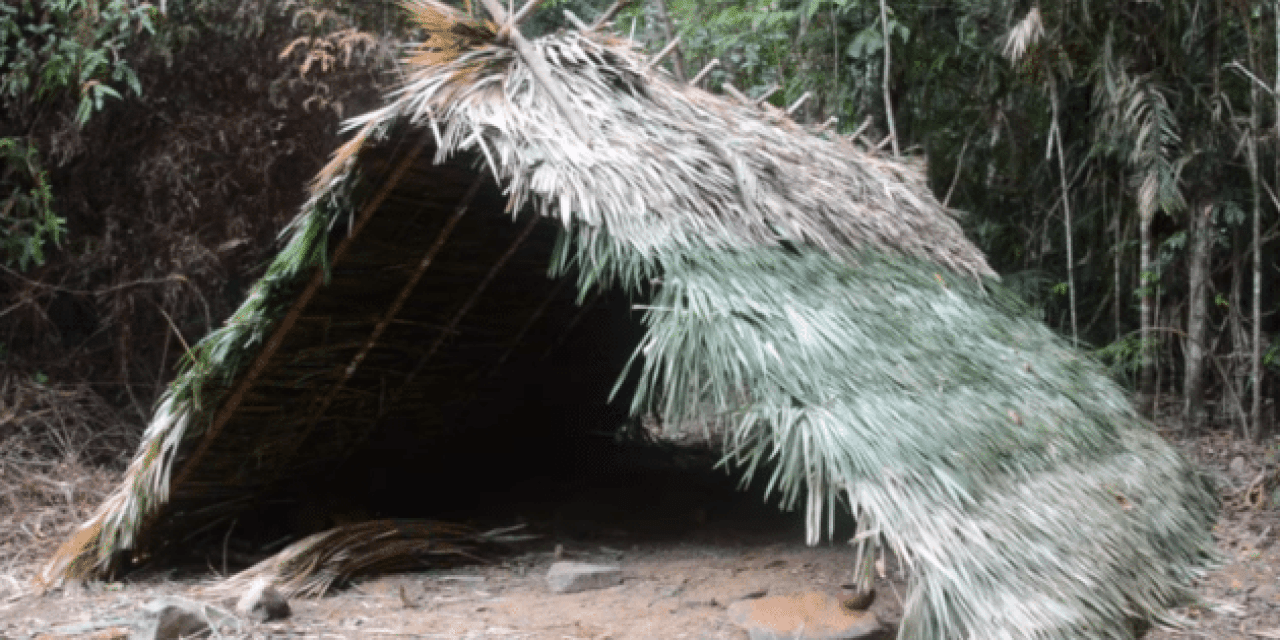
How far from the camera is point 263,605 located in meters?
3.48

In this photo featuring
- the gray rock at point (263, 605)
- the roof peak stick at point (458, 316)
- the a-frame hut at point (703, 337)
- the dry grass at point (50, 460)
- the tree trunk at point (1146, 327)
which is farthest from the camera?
the tree trunk at point (1146, 327)

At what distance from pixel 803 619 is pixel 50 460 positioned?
12.2 feet

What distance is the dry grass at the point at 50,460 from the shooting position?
451 cm

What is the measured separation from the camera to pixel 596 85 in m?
3.96

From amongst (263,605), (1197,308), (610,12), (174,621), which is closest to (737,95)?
(610,12)

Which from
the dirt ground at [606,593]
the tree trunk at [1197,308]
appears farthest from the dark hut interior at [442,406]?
the tree trunk at [1197,308]

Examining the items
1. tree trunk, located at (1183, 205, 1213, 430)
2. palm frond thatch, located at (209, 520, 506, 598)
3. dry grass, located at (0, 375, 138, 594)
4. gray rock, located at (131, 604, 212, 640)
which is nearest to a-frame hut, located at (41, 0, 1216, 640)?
palm frond thatch, located at (209, 520, 506, 598)

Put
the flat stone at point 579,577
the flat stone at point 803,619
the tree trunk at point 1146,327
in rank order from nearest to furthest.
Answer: the flat stone at point 803,619
the flat stone at point 579,577
the tree trunk at point 1146,327

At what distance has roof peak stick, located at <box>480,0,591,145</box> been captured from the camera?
11.9ft

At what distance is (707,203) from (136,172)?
133 inches

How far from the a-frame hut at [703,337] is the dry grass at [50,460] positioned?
66cm

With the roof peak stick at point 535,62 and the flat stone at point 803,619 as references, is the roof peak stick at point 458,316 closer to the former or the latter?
the roof peak stick at point 535,62

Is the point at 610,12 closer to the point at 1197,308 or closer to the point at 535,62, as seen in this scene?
the point at 535,62

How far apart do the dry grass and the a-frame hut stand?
2.17 ft
